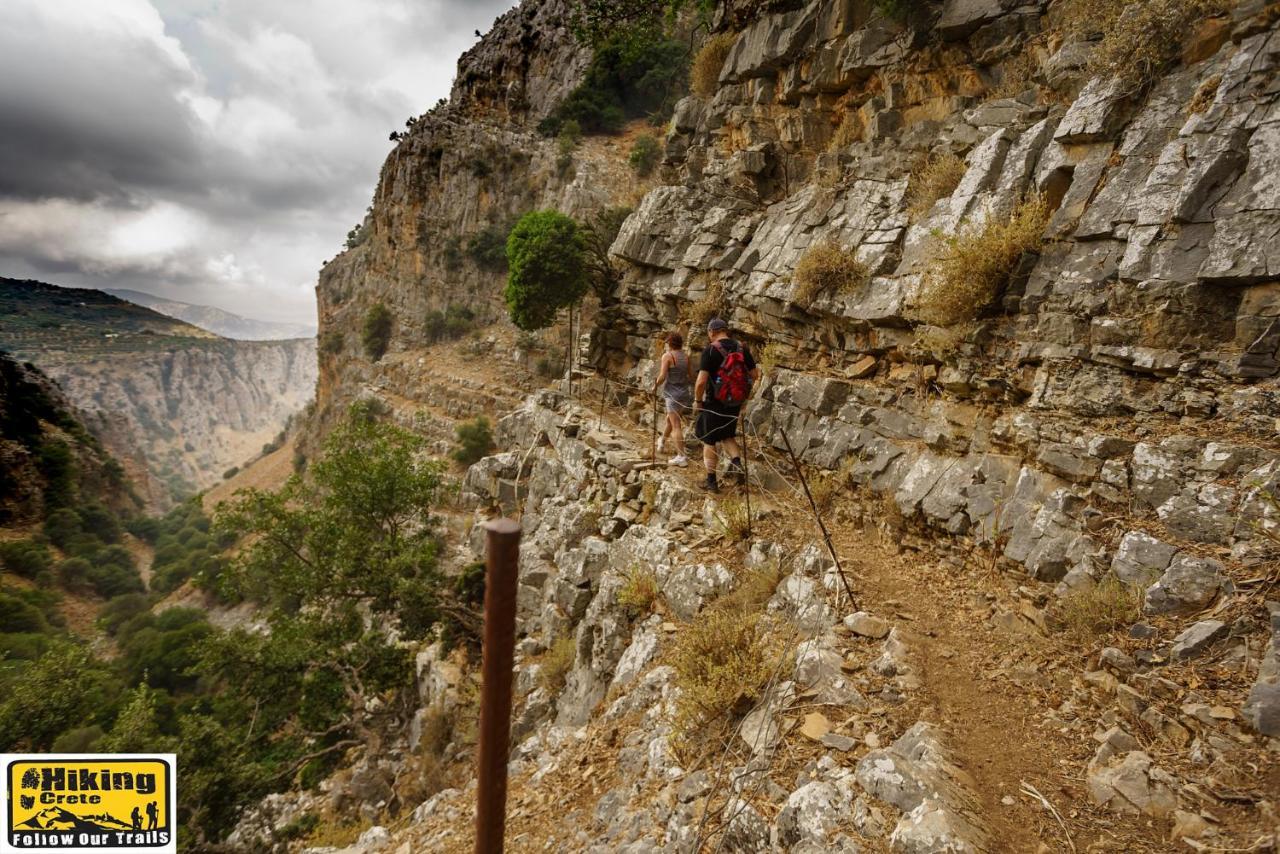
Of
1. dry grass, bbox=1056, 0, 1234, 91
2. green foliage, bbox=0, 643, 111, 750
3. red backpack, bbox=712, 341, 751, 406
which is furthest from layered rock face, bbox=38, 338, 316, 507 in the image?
dry grass, bbox=1056, 0, 1234, 91

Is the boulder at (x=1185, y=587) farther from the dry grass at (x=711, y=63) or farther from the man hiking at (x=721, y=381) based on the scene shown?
the dry grass at (x=711, y=63)

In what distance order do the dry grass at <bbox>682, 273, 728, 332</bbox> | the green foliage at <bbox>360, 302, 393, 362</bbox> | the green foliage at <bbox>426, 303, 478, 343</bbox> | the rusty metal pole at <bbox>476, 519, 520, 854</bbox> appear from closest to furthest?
the rusty metal pole at <bbox>476, 519, 520, 854</bbox> < the dry grass at <bbox>682, 273, 728, 332</bbox> < the green foliage at <bbox>426, 303, 478, 343</bbox> < the green foliage at <bbox>360, 302, 393, 362</bbox>

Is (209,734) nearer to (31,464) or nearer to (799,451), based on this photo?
(799,451)

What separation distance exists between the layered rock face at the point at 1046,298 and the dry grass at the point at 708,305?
0.15 meters

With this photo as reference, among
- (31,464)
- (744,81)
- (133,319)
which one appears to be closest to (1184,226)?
(744,81)

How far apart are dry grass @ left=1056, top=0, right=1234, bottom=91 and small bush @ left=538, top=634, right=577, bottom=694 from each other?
32.9ft

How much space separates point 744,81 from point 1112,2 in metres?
7.34

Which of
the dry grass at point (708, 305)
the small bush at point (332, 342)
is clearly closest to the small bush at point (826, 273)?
the dry grass at point (708, 305)

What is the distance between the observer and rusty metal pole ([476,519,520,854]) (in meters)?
1.40

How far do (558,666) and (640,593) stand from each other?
239 cm

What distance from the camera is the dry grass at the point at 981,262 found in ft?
20.3

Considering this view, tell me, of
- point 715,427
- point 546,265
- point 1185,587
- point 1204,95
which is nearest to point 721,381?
point 715,427

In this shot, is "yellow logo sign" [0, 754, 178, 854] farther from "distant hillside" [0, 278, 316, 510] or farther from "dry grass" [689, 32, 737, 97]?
"distant hillside" [0, 278, 316, 510]

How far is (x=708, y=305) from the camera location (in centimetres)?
1080
